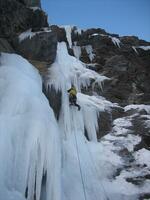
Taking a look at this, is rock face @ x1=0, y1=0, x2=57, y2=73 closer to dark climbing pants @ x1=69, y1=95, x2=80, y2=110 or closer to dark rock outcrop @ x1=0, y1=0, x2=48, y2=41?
dark rock outcrop @ x1=0, y1=0, x2=48, y2=41

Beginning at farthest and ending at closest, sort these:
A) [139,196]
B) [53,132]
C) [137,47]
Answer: [137,47] → [139,196] → [53,132]

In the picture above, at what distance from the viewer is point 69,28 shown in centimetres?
1916

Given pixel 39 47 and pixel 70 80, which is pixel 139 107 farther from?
pixel 39 47

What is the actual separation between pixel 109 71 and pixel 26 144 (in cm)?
936

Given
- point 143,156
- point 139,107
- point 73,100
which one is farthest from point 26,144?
point 139,107

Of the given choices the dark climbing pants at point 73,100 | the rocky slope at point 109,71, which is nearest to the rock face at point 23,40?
the rocky slope at point 109,71

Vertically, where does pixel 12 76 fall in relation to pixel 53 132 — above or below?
above

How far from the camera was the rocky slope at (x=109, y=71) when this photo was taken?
1065 cm

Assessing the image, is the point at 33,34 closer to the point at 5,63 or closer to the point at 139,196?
the point at 5,63

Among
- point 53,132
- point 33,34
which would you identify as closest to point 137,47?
point 33,34

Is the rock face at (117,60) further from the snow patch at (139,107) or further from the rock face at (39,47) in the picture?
the rock face at (39,47)

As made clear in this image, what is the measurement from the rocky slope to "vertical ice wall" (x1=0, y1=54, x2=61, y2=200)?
1.98 meters

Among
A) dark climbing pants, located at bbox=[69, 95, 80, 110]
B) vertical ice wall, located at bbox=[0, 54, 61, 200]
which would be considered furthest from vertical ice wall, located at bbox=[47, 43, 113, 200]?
vertical ice wall, located at bbox=[0, 54, 61, 200]

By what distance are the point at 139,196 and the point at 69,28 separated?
12.3m
